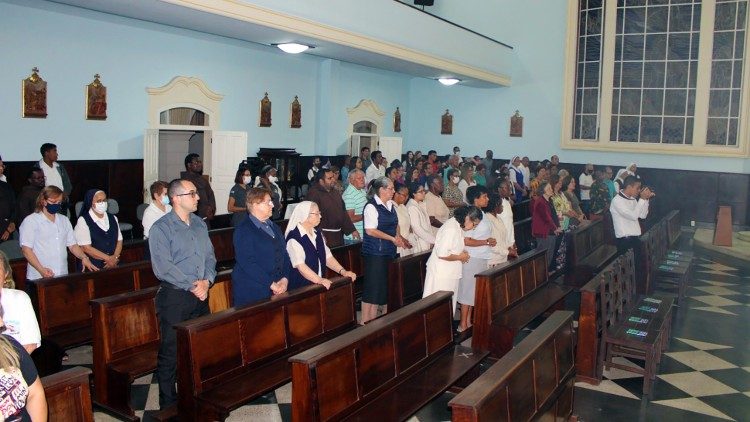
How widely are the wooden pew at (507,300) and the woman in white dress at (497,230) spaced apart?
1.08 feet

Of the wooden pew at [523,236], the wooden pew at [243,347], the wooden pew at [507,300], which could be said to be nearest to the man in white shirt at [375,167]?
the wooden pew at [523,236]

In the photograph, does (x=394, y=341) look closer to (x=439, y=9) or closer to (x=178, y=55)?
(x=178, y=55)

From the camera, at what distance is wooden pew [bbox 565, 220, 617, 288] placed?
28.3ft

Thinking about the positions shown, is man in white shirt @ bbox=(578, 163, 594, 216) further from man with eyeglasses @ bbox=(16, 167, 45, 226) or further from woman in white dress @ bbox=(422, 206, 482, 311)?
man with eyeglasses @ bbox=(16, 167, 45, 226)

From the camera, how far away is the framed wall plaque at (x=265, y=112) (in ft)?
47.6

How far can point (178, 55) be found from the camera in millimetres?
12438

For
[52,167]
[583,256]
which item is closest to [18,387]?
[583,256]

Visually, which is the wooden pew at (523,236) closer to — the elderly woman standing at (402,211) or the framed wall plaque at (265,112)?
the elderly woman standing at (402,211)

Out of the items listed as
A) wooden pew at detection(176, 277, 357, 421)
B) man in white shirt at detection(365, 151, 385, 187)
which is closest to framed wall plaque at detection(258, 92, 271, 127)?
man in white shirt at detection(365, 151, 385, 187)

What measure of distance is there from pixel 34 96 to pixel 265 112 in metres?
5.29

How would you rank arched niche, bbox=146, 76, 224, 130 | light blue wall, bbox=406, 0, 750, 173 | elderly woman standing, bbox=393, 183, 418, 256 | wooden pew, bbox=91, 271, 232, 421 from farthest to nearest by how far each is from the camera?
light blue wall, bbox=406, 0, 750, 173 → arched niche, bbox=146, 76, 224, 130 → elderly woman standing, bbox=393, 183, 418, 256 → wooden pew, bbox=91, 271, 232, 421

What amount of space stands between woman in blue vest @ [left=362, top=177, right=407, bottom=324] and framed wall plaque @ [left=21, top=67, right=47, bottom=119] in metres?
6.27

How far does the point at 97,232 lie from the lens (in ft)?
20.8

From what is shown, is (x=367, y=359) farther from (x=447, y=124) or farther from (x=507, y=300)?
(x=447, y=124)
